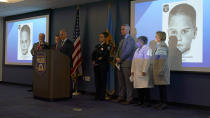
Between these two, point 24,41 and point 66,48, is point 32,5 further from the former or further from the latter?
point 66,48

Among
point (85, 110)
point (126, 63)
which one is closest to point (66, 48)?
point (126, 63)

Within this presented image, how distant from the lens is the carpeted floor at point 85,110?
3777 mm

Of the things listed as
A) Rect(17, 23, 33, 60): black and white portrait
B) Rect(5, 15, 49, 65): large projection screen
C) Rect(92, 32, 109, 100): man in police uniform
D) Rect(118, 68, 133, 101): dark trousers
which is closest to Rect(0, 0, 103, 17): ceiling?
Rect(5, 15, 49, 65): large projection screen

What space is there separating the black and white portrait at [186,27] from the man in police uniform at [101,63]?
1.22 meters

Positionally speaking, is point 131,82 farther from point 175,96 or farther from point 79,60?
point 79,60

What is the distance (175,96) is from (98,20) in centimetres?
265

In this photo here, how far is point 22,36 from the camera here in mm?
8117

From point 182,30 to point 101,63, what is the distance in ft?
5.56

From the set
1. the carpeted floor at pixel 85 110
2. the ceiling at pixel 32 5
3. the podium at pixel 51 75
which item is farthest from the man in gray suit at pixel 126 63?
the ceiling at pixel 32 5

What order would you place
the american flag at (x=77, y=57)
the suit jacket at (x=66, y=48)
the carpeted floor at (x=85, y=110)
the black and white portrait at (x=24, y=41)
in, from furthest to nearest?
the black and white portrait at (x=24, y=41) < the american flag at (x=77, y=57) < the suit jacket at (x=66, y=48) < the carpeted floor at (x=85, y=110)

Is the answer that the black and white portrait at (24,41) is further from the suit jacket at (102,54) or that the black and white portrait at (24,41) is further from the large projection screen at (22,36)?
the suit jacket at (102,54)

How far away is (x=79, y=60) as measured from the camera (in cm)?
613

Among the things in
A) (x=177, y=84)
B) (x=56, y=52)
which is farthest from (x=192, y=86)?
(x=56, y=52)

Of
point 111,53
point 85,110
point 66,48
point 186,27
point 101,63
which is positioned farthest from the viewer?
point 66,48
